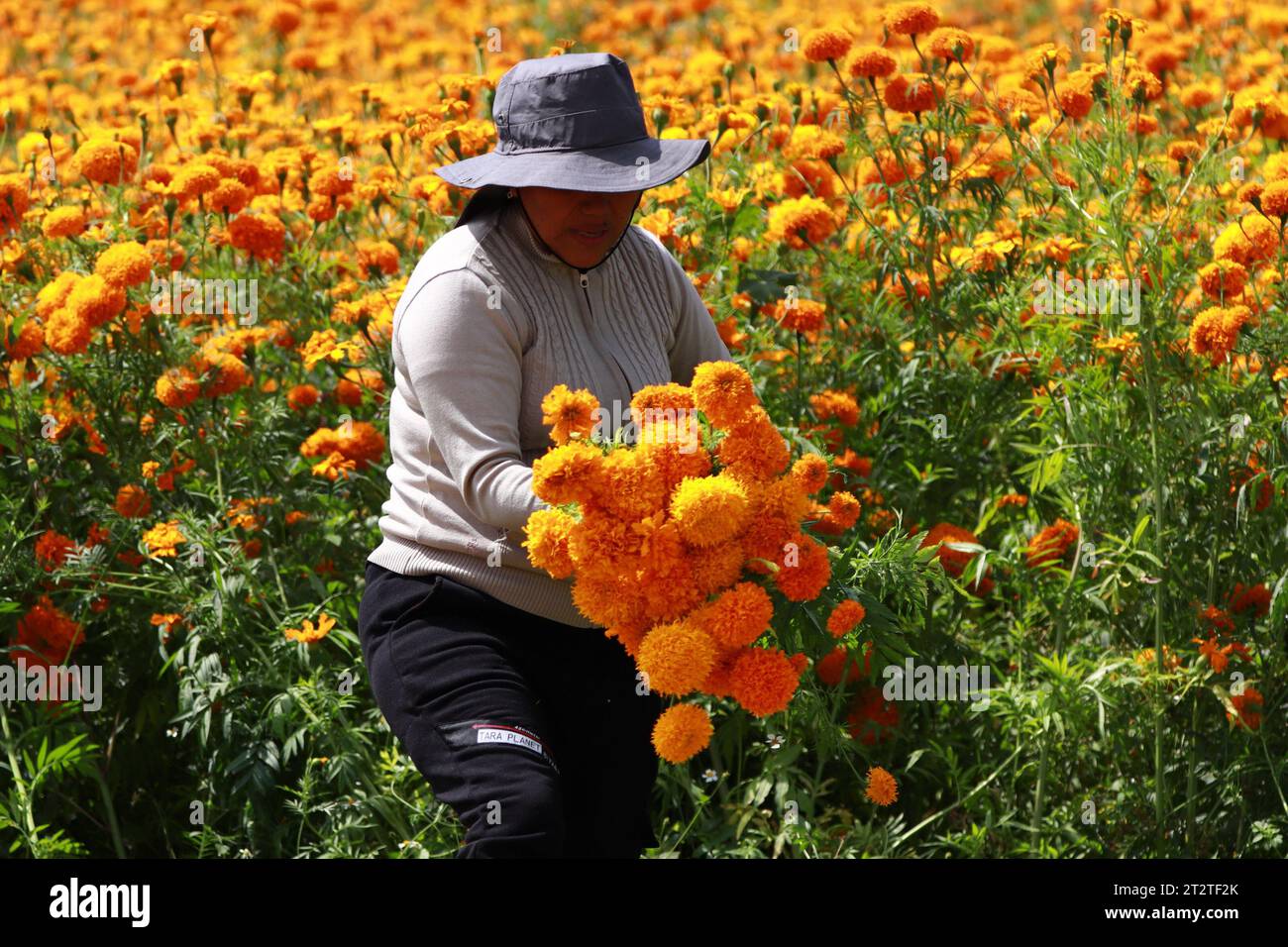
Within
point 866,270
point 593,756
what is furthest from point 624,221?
point 866,270

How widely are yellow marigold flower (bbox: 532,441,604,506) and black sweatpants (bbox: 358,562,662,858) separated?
1.93 ft

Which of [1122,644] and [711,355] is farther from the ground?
[711,355]

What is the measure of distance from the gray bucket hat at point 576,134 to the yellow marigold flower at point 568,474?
0.67 m

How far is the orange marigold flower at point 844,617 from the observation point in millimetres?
2602

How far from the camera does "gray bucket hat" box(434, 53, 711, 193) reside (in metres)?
2.72

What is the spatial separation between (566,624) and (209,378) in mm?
1342

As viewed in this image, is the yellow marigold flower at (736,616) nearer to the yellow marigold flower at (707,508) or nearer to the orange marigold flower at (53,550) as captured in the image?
the yellow marigold flower at (707,508)

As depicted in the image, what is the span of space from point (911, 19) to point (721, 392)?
6.12 feet

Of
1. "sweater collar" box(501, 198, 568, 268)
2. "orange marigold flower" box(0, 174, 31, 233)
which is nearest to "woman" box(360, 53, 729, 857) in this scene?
"sweater collar" box(501, 198, 568, 268)

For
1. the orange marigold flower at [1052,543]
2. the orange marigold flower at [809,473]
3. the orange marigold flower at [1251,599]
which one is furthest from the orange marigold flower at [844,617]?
the orange marigold flower at [1251,599]

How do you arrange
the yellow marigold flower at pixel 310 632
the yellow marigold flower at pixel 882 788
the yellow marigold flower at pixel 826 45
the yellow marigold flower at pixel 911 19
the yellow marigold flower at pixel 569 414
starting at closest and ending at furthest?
the yellow marigold flower at pixel 569 414 < the yellow marigold flower at pixel 882 788 < the yellow marigold flower at pixel 310 632 < the yellow marigold flower at pixel 911 19 < the yellow marigold flower at pixel 826 45

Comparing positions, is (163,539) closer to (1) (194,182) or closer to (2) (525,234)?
(1) (194,182)

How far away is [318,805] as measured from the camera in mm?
3479
